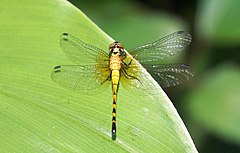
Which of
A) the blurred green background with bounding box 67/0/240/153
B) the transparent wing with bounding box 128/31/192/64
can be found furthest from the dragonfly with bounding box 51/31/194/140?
the blurred green background with bounding box 67/0/240/153

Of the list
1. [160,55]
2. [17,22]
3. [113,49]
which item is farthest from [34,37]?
[160,55]

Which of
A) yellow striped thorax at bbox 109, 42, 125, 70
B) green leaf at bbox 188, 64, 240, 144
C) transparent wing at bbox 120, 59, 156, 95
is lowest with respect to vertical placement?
green leaf at bbox 188, 64, 240, 144

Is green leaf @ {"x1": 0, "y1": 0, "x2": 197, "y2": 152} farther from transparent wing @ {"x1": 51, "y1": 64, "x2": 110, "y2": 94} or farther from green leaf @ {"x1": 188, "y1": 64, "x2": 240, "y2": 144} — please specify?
green leaf @ {"x1": 188, "y1": 64, "x2": 240, "y2": 144}

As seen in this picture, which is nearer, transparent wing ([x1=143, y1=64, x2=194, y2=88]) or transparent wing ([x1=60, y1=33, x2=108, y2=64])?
transparent wing ([x1=60, y1=33, x2=108, y2=64])

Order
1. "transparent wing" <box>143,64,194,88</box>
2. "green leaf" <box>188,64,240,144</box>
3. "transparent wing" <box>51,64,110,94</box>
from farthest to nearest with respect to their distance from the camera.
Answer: "green leaf" <box>188,64,240,144</box>
"transparent wing" <box>143,64,194,88</box>
"transparent wing" <box>51,64,110,94</box>

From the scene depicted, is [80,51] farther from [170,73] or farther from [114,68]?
[170,73]

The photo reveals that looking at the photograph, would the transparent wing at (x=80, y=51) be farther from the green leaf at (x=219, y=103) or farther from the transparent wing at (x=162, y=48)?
the green leaf at (x=219, y=103)
